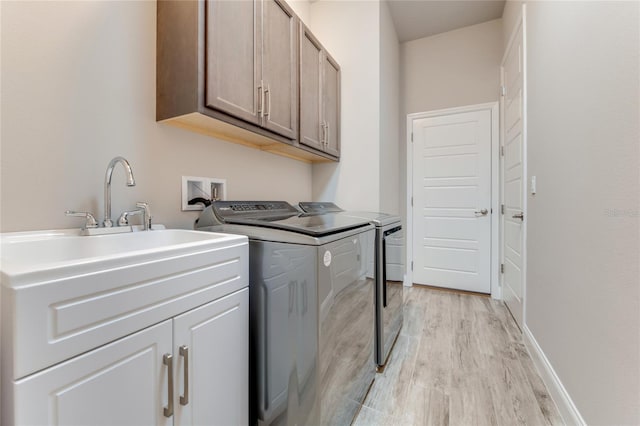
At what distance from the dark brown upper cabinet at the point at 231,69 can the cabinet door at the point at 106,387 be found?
918 millimetres

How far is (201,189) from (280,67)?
88cm

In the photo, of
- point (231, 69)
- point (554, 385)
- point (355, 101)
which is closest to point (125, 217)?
point (231, 69)

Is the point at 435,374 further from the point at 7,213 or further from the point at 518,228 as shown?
the point at 7,213

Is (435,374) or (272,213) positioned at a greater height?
(272,213)

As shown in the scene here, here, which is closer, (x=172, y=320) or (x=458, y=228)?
(x=172, y=320)

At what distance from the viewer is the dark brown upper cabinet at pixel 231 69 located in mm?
1183

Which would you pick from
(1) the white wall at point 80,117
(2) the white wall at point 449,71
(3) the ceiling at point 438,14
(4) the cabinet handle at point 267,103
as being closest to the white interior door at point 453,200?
(2) the white wall at point 449,71


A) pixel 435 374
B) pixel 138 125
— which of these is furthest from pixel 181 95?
pixel 435 374

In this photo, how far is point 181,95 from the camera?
121cm

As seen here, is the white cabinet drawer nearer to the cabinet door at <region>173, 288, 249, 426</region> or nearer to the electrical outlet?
the cabinet door at <region>173, 288, 249, 426</region>

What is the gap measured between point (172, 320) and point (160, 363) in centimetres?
11

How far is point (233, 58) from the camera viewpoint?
1.32 m

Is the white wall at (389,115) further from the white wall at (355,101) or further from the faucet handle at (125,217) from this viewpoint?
the faucet handle at (125,217)

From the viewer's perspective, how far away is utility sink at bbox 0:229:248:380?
493 millimetres
